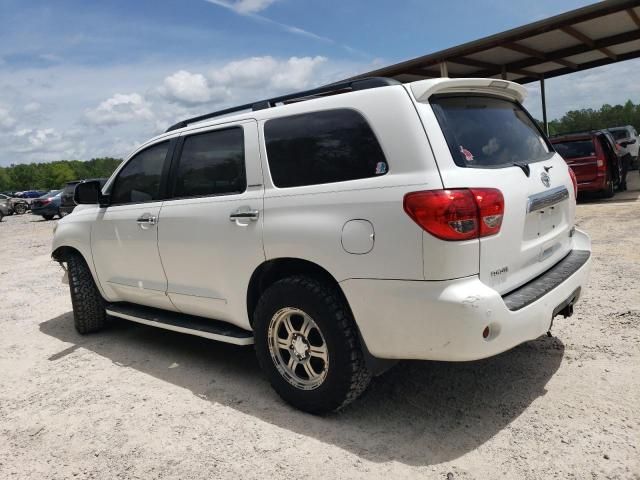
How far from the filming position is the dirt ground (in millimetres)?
2664

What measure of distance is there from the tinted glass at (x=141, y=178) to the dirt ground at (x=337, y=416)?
4.56 feet

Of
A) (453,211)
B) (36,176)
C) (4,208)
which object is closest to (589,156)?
(453,211)

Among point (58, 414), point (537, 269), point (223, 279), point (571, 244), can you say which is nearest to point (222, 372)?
point (223, 279)

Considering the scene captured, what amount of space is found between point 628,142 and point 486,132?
15.1m

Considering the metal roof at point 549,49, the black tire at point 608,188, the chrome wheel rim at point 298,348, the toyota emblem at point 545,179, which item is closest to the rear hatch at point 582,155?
the black tire at point 608,188

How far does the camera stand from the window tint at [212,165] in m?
3.59

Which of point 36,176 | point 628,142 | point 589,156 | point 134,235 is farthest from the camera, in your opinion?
point 36,176

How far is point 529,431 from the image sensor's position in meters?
2.82

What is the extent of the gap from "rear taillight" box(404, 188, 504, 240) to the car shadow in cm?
113

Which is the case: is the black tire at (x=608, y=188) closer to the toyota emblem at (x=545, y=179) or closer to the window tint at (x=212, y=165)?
the toyota emblem at (x=545, y=179)

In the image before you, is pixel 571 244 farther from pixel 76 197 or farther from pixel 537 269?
pixel 76 197

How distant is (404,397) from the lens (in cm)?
338

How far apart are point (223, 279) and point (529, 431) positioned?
2.09 metres

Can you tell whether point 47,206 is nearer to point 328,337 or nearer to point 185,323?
point 185,323
